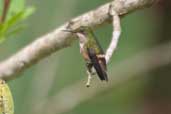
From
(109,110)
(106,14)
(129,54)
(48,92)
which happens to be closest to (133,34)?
(129,54)

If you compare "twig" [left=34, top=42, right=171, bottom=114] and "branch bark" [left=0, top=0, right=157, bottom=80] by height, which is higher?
"branch bark" [left=0, top=0, right=157, bottom=80]

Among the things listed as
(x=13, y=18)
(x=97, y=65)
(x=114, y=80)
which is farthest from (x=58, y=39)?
(x=114, y=80)

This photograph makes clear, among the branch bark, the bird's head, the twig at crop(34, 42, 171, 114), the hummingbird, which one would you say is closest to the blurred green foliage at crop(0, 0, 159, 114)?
the twig at crop(34, 42, 171, 114)

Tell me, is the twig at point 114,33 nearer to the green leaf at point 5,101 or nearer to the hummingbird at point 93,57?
the hummingbird at point 93,57

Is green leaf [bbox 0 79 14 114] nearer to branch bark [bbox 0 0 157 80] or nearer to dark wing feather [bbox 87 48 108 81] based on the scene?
dark wing feather [bbox 87 48 108 81]

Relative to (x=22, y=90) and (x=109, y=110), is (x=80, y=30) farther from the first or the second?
(x=109, y=110)

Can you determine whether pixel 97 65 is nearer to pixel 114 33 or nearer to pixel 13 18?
pixel 114 33
